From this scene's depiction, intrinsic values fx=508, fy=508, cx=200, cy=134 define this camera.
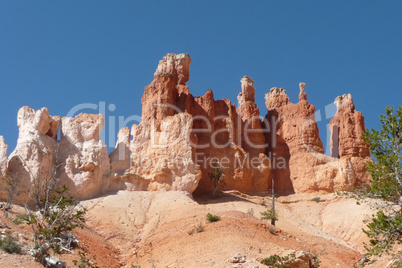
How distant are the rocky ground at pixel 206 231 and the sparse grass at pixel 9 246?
0.55m

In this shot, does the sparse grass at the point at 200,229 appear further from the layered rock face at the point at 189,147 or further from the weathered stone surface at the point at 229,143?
the weathered stone surface at the point at 229,143

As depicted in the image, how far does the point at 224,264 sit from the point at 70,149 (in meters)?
22.7

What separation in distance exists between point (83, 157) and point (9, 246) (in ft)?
65.4

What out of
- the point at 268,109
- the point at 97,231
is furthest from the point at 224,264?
the point at 268,109

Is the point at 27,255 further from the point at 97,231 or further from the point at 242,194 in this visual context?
the point at 242,194

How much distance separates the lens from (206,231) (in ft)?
96.7

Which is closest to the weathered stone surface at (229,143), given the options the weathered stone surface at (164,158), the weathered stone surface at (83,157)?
the weathered stone surface at (164,158)

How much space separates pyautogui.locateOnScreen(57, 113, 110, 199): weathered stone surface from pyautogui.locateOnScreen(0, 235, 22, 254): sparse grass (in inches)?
667

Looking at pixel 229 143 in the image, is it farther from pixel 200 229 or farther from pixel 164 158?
pixel 200 229

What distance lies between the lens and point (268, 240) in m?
28.8

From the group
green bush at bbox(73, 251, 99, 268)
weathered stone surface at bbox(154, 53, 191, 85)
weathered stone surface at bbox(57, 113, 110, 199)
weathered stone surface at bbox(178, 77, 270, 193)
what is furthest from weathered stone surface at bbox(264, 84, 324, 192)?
green bush at bbox(73, 251, 99, 268)

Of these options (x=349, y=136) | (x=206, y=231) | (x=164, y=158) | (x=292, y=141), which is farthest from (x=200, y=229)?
(x=349, y=136)

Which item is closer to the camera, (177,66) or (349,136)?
(349,136)

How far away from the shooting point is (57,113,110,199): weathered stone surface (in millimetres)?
40750
